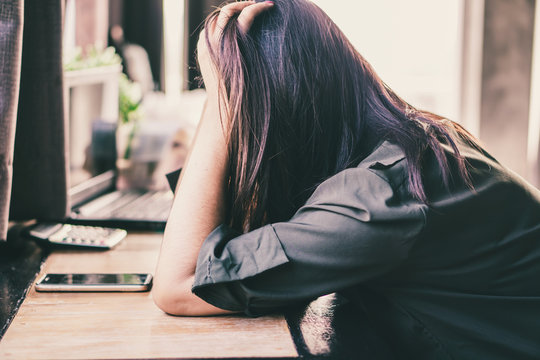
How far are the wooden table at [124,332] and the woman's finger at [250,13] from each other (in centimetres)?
47

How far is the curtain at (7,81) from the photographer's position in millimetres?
990

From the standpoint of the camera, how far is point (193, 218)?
879mm

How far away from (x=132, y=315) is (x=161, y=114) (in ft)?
7.11

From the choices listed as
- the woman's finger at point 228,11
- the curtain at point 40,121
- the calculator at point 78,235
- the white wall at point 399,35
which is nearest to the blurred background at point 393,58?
the white wall at point 399,35

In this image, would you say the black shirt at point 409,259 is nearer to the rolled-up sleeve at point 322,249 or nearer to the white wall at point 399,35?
the rolled-up sleeve at point 322,249

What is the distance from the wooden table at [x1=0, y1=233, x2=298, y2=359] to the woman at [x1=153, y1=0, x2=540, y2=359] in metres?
0.04

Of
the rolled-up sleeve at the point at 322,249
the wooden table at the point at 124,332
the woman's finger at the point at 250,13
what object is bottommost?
the wooden table at the point at 124,332

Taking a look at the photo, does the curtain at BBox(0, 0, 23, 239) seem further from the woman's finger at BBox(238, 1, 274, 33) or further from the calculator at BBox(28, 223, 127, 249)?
the woman's finger at BBox(238, 1, 274, 33)

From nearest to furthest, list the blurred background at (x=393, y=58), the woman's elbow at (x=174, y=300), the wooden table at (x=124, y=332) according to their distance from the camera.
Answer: the wooden table at (x=124, y=332), the woman's elbow at (x=174, y=300), the blurred background at (x=393, y=58)

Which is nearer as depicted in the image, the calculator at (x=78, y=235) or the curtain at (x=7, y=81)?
the curtain at (x=7, y=81)

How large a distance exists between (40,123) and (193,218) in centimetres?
56

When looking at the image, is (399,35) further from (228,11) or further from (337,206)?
(337,206)

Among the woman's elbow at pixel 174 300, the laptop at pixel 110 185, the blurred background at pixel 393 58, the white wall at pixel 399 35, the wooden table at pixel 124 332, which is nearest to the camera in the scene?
the wooden table at pixel 124 332

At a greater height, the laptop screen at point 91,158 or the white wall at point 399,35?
the white wall at point 399,35
